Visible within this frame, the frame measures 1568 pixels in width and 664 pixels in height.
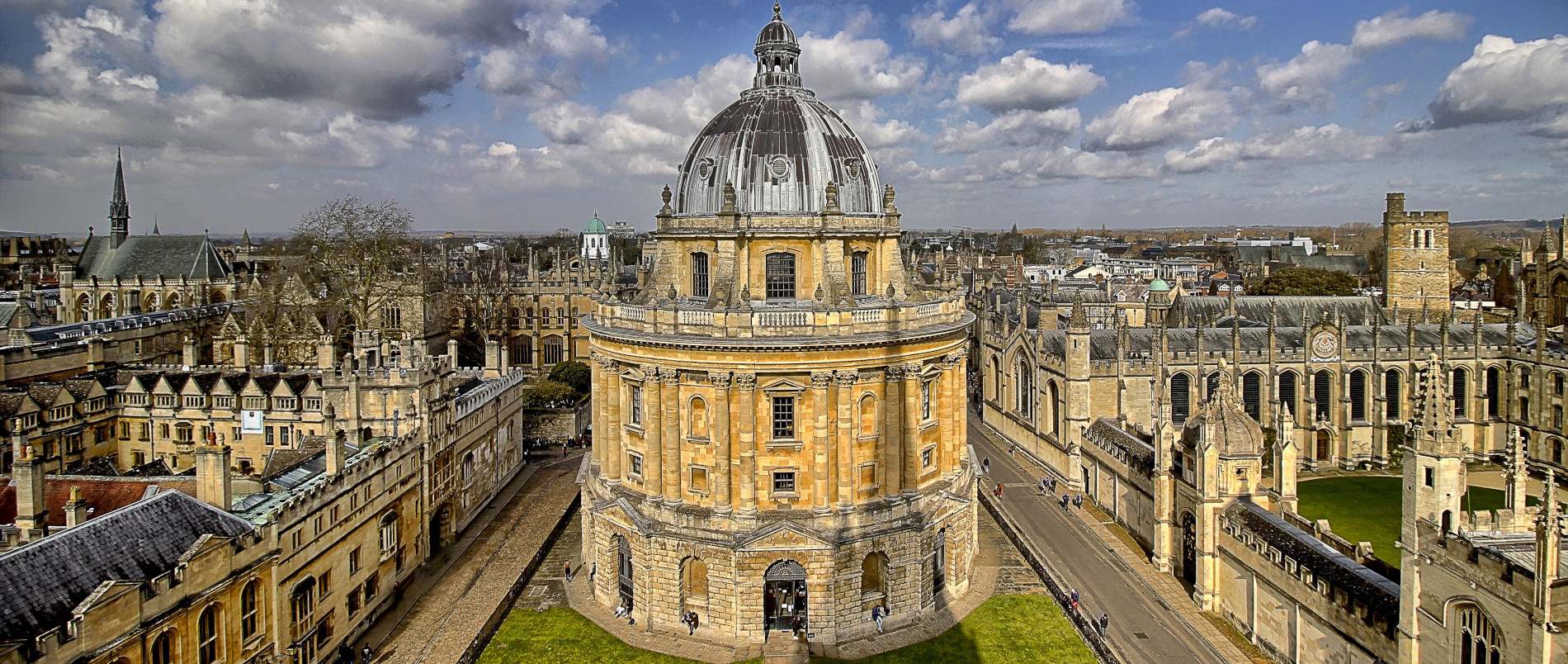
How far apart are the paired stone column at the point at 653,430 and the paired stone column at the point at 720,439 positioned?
2005mm

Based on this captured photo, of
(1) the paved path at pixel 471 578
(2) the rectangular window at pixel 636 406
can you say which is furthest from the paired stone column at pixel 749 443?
(1) the paved path at pixel 471 578

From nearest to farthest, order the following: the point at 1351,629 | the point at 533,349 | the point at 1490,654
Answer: the point at 1490,654 → the point at 1351,629 → the point at 533,349

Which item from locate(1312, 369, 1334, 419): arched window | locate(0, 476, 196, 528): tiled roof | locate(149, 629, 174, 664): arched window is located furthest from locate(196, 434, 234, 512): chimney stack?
locate(1312, 369, 1334, 419): arched window

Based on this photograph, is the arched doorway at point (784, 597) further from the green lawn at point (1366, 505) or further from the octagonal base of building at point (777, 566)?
the green lawn at point (1366, 505)

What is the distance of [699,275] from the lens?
3412cm

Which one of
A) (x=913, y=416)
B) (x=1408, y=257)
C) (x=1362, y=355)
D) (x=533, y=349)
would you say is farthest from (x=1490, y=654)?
(x=533, y=349)

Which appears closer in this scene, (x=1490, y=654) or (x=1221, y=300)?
(x=1490, y=654)

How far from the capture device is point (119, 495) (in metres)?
27.0

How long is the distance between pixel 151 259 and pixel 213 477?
71.2 meters

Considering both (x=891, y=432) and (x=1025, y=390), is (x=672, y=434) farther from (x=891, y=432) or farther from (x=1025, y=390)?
(x=1025, y=390)

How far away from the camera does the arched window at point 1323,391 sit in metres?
54.5

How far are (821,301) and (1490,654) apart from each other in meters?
19.8

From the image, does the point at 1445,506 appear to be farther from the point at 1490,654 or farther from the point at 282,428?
the point at 282,428

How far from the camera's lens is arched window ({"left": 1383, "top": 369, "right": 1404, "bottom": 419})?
55062 millimetres
